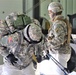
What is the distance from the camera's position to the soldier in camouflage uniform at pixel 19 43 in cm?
138

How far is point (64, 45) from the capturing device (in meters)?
2.20

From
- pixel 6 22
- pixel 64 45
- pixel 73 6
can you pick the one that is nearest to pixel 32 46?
pixel 6 22

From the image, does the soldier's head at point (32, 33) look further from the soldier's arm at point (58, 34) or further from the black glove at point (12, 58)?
the soldier's arm at point (58, 34)

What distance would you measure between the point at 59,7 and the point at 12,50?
908 millimetres

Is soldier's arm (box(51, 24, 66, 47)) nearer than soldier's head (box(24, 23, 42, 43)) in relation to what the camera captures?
Answer: No

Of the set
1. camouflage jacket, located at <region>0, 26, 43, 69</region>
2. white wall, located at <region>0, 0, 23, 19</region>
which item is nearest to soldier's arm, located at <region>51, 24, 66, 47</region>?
camouflage jacket, located at <region>0, 26, 43, 69</region>

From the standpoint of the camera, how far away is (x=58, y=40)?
211cm

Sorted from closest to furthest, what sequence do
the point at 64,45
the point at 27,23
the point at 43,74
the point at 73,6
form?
the point at 27,23 < the point at 64,45 < the point at 43,74 < the point at 73,6

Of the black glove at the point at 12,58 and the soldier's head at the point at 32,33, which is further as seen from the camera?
the black glove at the point at 12,58

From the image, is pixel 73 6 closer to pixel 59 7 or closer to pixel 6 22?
pixel 59 7

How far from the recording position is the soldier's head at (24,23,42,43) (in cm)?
133

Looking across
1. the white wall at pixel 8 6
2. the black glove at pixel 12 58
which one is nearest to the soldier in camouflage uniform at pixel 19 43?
the black glove at pixel 12 58

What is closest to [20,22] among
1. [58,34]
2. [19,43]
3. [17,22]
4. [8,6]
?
[17,22]

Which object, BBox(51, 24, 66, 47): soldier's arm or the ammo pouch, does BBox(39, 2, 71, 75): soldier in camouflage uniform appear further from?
the ammo pouch
